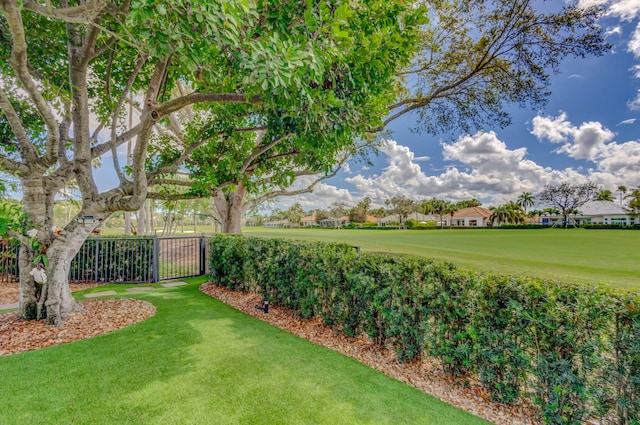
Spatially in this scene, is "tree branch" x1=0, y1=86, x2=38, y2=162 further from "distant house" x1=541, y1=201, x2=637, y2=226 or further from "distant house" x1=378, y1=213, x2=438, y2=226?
"distant house" x1=378, y1=213, x2=438, y2=226

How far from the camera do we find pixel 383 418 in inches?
96.8

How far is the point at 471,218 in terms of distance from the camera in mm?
54156

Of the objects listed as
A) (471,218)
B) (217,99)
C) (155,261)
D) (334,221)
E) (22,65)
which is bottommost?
(155,261)

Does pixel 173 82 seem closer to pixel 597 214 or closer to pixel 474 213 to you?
pixel 597 214

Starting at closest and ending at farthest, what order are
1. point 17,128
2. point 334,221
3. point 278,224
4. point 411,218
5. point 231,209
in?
point 17,128, point 231,209, point 411,218, point 334,221, point 278,224

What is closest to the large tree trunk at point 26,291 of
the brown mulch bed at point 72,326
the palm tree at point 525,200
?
the brown mulch bed at point 72,326

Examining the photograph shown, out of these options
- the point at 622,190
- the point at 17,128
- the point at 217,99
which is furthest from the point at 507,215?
the point at 17,128

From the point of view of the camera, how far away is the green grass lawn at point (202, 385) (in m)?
2.44

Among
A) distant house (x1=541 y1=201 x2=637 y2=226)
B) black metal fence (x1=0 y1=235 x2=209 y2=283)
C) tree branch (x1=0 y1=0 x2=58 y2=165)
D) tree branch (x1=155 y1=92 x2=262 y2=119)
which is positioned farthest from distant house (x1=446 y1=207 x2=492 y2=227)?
tree branch (x1=0 y1=0 x2=58 y2=165)

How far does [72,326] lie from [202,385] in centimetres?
313

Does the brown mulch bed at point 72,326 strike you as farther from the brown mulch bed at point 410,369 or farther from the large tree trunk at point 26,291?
the brown mulch bed at point 410,369

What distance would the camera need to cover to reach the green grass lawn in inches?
96.1

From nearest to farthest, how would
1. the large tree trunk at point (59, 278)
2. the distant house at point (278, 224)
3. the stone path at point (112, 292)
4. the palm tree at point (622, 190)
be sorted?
the large tree trunk at point (59, 278), the stone path at point (112, 292), the palm tree at point (622, 190), the distant house at point (278, 224)

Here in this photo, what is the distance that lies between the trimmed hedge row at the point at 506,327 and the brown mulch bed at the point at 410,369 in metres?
0.11
